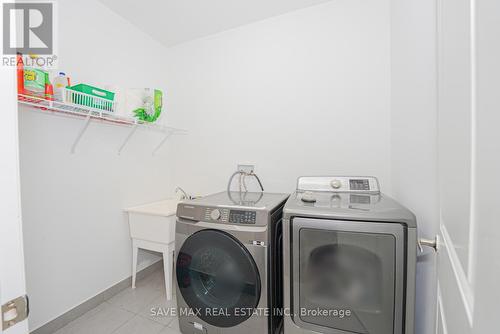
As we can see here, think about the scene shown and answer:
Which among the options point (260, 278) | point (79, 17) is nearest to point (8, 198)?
point (260, 278)

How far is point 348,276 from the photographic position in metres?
1.06

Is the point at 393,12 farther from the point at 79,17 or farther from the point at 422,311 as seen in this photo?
the point at 79,17

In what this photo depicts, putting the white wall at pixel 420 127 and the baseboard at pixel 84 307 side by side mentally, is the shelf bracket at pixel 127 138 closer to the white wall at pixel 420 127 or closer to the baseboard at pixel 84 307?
the baseboard at pixel 84 307

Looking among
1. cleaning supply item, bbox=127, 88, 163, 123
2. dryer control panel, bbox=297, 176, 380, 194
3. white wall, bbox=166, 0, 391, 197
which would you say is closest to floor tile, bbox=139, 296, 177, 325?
white wall, bbox=166, 0, 391, 197

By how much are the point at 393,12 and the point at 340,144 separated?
1.06 m

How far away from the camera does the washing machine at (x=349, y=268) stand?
964 mm

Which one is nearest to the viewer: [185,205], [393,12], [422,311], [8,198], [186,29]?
[8,198]

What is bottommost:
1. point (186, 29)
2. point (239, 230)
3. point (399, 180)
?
point (239, 230)

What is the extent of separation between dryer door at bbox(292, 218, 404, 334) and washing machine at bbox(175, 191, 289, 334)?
0.66ft

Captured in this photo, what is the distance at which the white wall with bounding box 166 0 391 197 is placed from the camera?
1.72 meters

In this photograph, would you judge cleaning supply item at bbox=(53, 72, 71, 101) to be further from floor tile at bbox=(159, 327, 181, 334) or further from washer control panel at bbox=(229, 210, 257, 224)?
floor tile at bbox=(159, 327, 181, 334)

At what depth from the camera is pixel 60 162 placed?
1.55 m

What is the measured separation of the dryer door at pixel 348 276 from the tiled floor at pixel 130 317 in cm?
113

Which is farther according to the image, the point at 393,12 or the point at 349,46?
the point at 349,46
